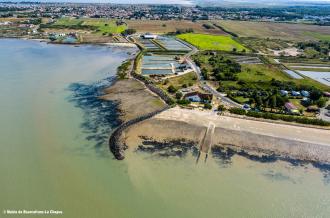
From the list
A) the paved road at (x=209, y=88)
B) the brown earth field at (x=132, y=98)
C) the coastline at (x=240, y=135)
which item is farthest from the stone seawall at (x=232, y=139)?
the paved road at (x=209, y=88)

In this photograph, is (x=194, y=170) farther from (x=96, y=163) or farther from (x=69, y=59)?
(x=69, y=59)

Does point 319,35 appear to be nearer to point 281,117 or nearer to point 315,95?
point 315,95

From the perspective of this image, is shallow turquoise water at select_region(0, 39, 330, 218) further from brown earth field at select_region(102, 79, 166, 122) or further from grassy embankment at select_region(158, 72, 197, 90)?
grassy embankment at select_region(158, 72, 197, 90)

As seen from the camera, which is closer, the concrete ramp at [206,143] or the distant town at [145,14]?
the concrete ramp at [206,143]

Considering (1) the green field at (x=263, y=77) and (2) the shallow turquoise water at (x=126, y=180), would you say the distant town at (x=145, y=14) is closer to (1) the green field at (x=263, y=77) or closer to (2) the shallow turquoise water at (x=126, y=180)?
(1) the green field at (x=263, y=77)

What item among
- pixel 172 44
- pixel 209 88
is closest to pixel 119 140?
pixel 209 88

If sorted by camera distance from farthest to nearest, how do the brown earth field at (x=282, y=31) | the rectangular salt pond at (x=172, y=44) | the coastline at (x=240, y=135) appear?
the brown earth field at (x=282, y=31), the rectangular salt pond at (x=172, y=44), the coastline at (x=240, y=135)

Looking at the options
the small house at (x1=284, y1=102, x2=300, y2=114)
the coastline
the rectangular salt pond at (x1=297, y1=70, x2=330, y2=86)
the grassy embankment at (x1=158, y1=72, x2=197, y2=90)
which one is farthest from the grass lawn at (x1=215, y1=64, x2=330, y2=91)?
the coastline
